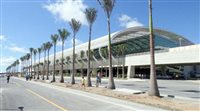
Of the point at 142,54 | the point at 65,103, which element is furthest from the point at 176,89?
the point at 142,54

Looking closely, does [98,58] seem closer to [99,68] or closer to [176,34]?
[99,68]

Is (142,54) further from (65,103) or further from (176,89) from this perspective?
(65,103)

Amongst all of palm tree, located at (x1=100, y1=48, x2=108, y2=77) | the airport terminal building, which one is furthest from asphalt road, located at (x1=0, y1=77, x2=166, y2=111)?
palm tree, located at (x1=100, y1=48, x2=108, y2=77)

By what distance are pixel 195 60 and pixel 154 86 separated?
42585 millimetres

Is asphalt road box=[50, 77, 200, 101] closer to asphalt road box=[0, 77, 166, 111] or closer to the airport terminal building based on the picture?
asphalt road box=[0, 77, 166, 111]

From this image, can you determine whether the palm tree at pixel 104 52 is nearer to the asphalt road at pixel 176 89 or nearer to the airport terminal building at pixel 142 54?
the airport terminal building at pixel 142 54

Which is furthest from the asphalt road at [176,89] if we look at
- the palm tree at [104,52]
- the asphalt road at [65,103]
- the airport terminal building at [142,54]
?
the palm tree at [104,52]

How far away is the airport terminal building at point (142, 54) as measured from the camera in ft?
230

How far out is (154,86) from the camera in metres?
21.8

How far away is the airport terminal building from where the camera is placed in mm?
70181

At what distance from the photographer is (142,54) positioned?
79.2 meters

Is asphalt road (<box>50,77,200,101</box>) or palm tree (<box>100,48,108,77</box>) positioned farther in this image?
palm tree (<box>100,48,108,77</box>)

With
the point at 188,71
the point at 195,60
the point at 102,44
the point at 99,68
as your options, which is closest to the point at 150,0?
the point at 195,60

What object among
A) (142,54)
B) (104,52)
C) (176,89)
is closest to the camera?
(176,89)
